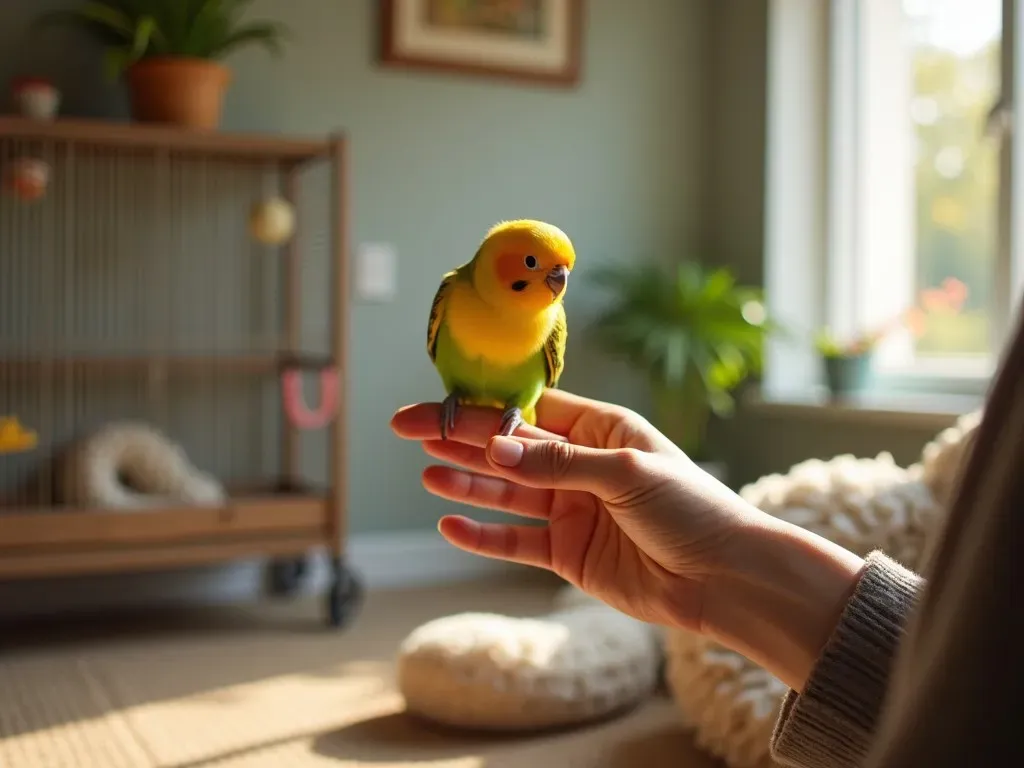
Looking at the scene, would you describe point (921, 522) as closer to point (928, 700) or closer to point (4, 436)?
point (928, 700)

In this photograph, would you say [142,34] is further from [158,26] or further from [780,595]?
[780,595]

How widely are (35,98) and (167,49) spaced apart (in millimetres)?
319

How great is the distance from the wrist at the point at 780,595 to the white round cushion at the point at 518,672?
858 millimetres

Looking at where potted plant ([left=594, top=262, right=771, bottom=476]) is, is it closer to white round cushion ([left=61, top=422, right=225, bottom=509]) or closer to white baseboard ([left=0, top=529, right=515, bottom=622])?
white baseboard ([left=0, top=529, right=515, bottom=622])

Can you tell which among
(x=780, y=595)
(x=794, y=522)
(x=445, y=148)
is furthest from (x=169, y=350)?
(x=780, y=595)

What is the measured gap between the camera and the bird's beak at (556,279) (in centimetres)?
78

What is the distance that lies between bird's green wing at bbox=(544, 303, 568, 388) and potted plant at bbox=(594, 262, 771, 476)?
188 centimetres

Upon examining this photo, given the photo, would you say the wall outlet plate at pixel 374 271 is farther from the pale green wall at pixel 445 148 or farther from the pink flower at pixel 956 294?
the pink flower at pixel 956 294

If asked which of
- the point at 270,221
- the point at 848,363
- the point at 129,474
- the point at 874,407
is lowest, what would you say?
the point at 129,474

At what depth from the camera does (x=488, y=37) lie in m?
3.00

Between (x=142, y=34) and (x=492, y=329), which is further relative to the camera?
(x=142, y=34)

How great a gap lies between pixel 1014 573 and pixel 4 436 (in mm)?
2237

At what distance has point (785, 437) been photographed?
2.99m

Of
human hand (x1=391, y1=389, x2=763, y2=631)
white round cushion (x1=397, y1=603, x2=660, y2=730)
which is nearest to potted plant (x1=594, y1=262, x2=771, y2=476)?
white round cushion (x1=397, y1=603, x2=660, y2=730)
